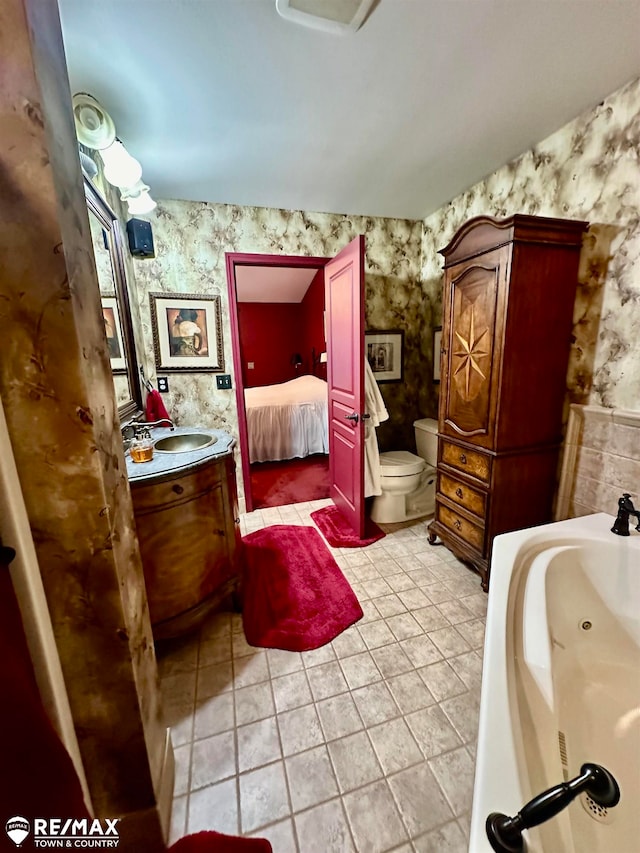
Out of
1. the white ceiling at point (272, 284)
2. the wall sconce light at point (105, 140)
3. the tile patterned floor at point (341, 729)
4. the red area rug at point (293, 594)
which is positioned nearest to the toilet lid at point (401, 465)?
the red area rug at point (293, 594)

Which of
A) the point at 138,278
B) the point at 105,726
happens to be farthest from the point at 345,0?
the point at 105,726

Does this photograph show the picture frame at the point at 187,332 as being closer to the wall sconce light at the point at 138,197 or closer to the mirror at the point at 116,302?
the mirror at the point at 116,302

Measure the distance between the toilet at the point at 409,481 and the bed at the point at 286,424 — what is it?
1.47 metres

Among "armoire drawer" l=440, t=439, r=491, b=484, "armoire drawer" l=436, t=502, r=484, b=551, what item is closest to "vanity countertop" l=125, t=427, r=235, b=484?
"armoire drawer" l=440, t=439, r=491, b=484

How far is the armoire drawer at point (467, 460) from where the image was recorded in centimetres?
193

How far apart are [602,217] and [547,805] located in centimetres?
226

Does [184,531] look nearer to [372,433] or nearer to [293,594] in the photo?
[293,594]

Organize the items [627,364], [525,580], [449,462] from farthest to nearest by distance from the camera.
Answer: [449,462], [627,364], [525,580]

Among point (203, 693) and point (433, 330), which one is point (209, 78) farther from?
point (203, 693)

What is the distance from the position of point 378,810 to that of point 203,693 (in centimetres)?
78

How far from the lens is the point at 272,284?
229 inches

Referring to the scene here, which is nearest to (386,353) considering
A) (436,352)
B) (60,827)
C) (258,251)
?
(436,352)

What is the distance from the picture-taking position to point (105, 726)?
2.97 feet

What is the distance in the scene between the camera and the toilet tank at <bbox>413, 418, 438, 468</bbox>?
9.30 ft
